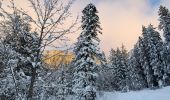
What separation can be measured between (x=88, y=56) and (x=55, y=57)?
29542 millimetres

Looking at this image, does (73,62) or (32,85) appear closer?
(32,85)

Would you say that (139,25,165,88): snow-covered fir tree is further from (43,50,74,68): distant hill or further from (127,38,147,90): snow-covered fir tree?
(43,50,74,68): distant hill

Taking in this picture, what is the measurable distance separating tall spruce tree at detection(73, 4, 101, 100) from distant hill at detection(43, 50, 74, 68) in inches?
1060

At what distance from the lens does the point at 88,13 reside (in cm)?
3941

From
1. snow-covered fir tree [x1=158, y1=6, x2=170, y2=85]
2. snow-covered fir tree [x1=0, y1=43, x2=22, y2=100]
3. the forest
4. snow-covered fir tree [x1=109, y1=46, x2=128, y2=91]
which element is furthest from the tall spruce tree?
snow-covered fir tree [x1=109, y1=46, x2=128, y2=91]

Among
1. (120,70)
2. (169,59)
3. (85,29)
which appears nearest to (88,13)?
(85,29)

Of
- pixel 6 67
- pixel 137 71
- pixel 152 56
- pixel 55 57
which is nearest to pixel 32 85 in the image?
pixel 55 57

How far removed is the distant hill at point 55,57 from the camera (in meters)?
8.05

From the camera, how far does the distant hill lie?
26.4 ft

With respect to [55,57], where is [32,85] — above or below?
below

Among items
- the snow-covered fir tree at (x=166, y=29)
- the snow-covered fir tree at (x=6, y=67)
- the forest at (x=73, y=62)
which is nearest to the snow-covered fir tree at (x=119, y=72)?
the forest at (x=73, y=62)

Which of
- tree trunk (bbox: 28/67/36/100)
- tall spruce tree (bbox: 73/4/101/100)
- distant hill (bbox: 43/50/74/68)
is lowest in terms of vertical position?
tree trunk (bbox: 28/67/36/100)

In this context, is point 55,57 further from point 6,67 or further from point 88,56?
point 88,56

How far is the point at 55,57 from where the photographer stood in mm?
8297
